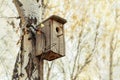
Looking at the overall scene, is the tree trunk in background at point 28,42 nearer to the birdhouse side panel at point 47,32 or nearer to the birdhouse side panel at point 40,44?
the birdhouse side panel at point 40,44

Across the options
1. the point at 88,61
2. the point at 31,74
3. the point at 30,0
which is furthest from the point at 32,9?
the point at 88,61

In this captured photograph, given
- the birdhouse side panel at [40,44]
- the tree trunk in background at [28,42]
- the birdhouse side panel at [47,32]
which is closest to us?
the tree trunk in background at [28,42]

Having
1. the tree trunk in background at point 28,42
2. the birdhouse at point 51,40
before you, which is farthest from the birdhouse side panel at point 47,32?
the tree trunk in background at point 28,42

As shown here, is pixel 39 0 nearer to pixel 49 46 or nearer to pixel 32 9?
pixel 32 9

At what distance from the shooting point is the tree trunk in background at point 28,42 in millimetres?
2705

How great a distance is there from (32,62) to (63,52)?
58cm

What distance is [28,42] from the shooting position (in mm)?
2818

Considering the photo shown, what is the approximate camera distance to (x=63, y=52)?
3277 millimetres

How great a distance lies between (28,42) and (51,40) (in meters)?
0.32

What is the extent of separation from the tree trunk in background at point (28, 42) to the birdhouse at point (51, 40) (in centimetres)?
8

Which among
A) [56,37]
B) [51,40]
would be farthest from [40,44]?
[56,37]

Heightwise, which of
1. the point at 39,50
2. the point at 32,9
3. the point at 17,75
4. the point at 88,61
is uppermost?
the point at 32,9

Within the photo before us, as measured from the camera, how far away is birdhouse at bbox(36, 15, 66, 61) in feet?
9.66

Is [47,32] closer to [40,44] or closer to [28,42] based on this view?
[40,44]
